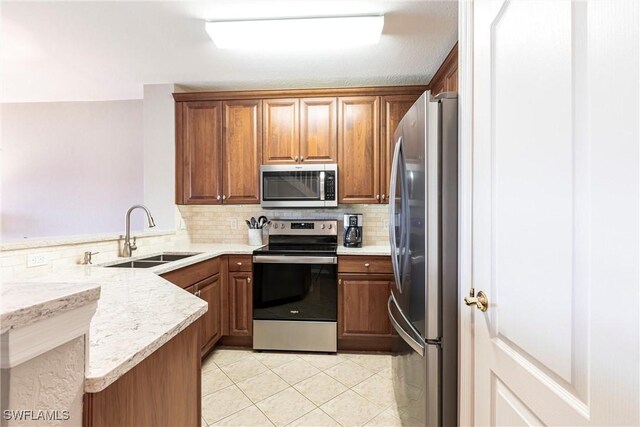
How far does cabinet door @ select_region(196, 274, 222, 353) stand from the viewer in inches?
85.1

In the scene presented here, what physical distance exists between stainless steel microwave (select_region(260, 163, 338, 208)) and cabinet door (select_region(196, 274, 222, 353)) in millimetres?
857

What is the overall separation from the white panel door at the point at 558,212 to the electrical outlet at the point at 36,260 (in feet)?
6.98

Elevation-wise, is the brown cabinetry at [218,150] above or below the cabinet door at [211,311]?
above

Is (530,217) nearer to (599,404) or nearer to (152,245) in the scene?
(599,404)

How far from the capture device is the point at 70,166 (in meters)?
3.26

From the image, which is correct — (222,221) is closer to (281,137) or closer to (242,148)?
(242,148)

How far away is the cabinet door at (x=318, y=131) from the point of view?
8.73 feet

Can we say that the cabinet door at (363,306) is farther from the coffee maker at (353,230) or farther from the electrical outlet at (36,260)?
the electrical outlet at (36,260)

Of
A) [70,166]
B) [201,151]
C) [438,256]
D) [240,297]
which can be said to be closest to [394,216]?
[438,256]

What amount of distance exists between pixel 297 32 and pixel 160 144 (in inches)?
69.6

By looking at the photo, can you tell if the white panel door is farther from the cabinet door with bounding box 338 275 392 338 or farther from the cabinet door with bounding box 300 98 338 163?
the cabinet door with bounding box 300 98 338 163

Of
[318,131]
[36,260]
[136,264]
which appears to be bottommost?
[136,264]

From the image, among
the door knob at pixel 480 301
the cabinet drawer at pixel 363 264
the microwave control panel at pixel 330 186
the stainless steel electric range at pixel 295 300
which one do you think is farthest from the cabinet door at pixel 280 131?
the door knob at pixel 480 301

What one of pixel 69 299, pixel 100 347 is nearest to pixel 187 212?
pixel 100 347
